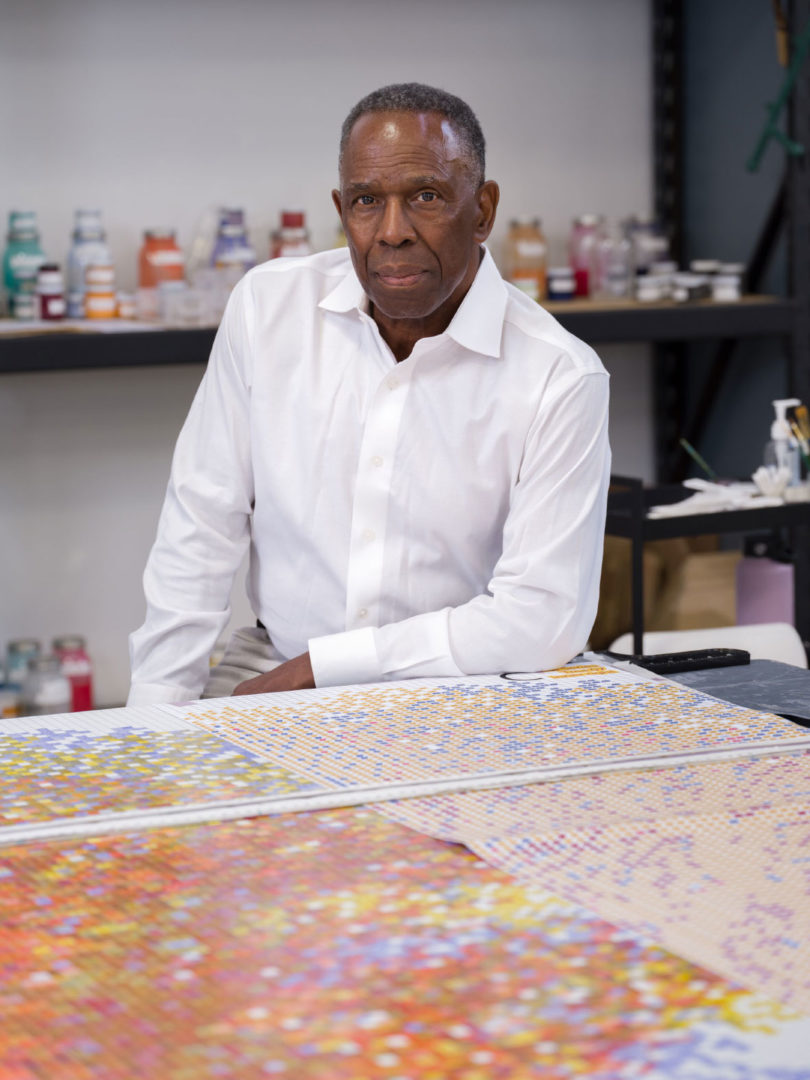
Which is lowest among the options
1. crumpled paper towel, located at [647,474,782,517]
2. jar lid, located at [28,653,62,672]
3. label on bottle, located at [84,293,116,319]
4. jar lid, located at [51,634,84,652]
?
jar lid, located at [28,653,62,672]

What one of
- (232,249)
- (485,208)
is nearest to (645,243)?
(232,249)

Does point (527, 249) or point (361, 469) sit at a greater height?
point (527, 249)

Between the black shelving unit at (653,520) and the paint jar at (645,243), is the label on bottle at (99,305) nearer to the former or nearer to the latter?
the black shelving unit at (653,520)

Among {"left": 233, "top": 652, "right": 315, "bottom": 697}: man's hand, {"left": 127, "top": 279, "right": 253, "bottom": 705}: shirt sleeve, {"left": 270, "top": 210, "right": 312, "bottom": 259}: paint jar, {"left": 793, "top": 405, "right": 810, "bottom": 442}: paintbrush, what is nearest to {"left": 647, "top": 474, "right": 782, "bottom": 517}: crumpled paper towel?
{"left": 793, "top": 405, "right": 810, "bottom": 442}: paintbrush

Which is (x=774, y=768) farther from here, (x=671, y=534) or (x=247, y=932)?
(x=671, y=534)

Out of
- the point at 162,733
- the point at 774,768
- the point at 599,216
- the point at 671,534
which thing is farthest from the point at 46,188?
the point at 774,768

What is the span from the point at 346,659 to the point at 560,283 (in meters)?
1.63

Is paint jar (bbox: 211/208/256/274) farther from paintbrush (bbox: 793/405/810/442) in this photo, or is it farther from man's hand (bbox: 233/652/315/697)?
man's hand (bbox: 233/652/315/697)

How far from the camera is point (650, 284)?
116 inches

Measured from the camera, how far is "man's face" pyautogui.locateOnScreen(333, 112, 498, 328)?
1445 millimetres

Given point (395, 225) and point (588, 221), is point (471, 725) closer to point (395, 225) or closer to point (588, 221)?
point (395, 225)

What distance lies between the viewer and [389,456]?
1.54m

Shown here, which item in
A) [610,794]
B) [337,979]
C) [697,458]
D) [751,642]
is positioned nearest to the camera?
[337,979]

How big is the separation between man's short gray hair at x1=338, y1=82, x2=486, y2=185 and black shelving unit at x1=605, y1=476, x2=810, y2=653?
2.81 feet
